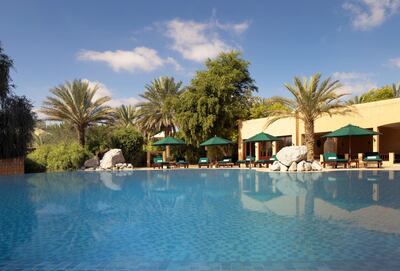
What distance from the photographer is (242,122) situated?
2859cm

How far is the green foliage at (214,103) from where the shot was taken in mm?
27375

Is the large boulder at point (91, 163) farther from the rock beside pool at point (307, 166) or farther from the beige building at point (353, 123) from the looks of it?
the rock beside pool at point (307, 166)

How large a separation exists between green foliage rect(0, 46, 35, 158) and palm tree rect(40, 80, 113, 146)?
445 centimetres

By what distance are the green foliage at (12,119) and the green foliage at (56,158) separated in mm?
2216

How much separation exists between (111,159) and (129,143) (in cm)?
376

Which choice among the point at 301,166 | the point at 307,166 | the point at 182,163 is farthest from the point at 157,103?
the point at 307,166

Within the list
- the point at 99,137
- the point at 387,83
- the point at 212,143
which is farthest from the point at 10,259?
the point at 387,83

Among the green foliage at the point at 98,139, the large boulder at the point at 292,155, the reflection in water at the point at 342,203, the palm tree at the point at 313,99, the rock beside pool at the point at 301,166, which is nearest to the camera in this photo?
the reflection in water at the point at 342,203

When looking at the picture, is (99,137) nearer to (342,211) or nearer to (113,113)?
(113,113)

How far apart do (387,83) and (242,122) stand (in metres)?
18.0

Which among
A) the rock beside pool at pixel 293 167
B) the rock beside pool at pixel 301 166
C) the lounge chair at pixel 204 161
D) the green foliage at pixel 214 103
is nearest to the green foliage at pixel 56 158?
the green foliage at pixel 214 103

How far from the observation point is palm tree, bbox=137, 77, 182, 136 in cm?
3319

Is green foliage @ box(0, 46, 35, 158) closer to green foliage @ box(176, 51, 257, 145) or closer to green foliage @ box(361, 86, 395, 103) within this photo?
green foliage @ box(176, 51, 257, 145)

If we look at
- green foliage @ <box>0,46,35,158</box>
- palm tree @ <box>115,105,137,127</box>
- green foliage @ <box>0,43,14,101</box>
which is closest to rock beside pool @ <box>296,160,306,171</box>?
green foliage @ <box>0,46,35,158</box>
